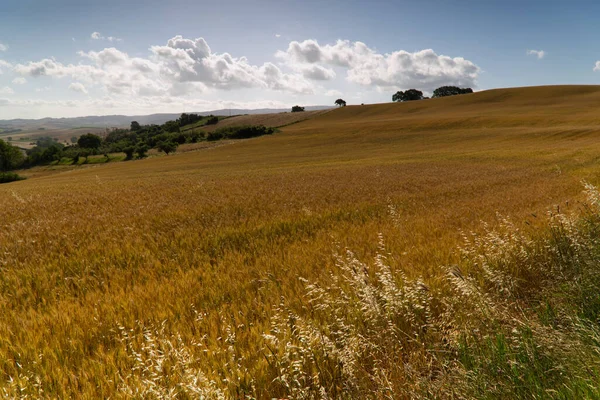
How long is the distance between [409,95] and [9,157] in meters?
176

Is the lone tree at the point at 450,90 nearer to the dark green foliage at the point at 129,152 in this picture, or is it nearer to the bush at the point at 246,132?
the bush at the point at 246,132

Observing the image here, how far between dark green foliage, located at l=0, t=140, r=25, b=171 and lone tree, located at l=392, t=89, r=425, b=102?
6624 inches

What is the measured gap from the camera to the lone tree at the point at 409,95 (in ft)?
561

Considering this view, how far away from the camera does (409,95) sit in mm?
171750

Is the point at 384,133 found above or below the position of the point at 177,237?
above

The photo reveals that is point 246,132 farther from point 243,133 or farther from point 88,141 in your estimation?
point 88,141

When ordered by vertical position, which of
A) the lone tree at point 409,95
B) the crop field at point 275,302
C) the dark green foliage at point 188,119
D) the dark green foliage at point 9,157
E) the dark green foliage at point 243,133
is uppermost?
the lone tree at point 409,95

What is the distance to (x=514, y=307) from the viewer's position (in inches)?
134

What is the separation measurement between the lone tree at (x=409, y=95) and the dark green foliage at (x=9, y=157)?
168243 millimetres

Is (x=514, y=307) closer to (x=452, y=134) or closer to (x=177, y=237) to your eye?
(x=177, y=237)

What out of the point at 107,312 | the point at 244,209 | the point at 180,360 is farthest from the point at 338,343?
the point at 244,209

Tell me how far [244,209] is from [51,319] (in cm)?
657

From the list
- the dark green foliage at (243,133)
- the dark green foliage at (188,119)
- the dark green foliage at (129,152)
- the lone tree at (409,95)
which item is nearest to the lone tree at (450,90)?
the lone tree at (409,95)

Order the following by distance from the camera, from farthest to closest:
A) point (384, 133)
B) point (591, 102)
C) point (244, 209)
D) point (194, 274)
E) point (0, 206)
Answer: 1. point (591, 102)
2. point (384, 133)
3. point (0, 206)
4. point (244, 209)
5. point (194, 274)
